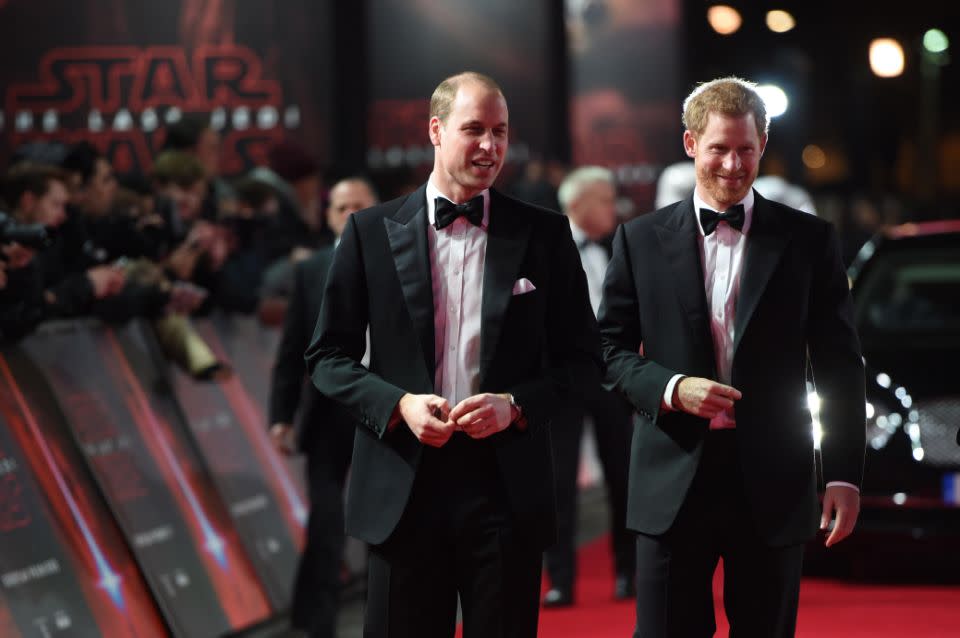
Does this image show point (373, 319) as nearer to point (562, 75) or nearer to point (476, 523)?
point (476, 523)

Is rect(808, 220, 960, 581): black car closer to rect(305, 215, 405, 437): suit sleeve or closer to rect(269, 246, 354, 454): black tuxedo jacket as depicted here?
rect(269, 246, 354, 454): black tuxedo jacket

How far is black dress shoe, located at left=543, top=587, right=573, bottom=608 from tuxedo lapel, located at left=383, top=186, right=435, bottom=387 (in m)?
4.25

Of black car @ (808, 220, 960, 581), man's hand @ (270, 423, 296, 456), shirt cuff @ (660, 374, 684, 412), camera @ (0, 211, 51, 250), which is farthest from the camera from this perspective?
black car @ (808, 220, 960, 581)

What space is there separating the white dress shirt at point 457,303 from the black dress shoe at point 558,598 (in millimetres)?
4206

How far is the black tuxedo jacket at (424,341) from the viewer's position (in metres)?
4.43

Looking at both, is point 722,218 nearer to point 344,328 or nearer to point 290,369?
A: point 344,328

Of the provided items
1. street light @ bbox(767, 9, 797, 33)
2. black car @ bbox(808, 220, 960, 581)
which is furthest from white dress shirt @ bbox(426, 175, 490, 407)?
street light @ bbox(767, 9, 797, 33)

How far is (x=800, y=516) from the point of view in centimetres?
470

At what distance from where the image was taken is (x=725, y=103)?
186 inches

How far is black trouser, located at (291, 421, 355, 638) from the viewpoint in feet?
24.3

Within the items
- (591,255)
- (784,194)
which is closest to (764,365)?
(591,255)

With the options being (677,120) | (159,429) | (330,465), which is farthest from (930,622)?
(677,120)

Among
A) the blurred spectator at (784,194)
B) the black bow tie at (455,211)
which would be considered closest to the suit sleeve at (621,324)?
the black bow tie at (455,211)

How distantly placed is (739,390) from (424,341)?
0.86 meters
